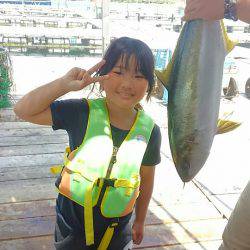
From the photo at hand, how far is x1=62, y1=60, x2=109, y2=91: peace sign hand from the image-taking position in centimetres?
136

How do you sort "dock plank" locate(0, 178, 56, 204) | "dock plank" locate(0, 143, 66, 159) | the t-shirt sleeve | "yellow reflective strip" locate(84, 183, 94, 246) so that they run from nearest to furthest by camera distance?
1. "yellow reflective strip" locate(84, 183, 94, 246)
2. the t-shirt sleeve
3. "dock plank" locate(0, 178, 56, 204)
4. "dock plank" locate(0, 143, 66, 159)

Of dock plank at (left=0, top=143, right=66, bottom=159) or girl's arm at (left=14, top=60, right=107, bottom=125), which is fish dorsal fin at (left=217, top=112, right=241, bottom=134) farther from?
dock plank at (left=0, top=143, right=66, bottom=159)

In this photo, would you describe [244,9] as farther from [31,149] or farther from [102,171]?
[31,149]

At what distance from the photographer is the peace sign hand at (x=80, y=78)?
1363mm

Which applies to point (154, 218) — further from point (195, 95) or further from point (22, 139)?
point (22, 139)

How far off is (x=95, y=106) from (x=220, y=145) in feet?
11.3

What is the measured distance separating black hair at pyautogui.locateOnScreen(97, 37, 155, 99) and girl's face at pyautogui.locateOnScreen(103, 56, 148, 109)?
0.05 ft

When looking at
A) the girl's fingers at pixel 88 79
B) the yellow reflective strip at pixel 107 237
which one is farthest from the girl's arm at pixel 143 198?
the girl's fingers at pixel 88 79

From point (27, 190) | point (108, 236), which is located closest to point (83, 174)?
point (108, 236)

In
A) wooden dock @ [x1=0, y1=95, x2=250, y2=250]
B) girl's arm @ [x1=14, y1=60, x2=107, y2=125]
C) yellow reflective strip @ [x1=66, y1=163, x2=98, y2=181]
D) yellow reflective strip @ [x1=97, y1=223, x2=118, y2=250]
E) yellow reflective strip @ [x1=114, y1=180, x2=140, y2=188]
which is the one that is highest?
girl's arm @ [x1=14, y1=60, x2=107, y2=125]

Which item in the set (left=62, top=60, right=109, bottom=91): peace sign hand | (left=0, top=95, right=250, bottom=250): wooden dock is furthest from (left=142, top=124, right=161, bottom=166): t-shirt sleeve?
(left=0, top=95, right=250, bottom=250): wooden dock

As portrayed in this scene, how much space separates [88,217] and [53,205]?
1.44 meters

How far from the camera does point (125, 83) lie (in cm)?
145

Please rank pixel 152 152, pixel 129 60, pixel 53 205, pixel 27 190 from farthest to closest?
pixel 27 190, pixel 53 205, pixel 152 152, pixel 129 60
